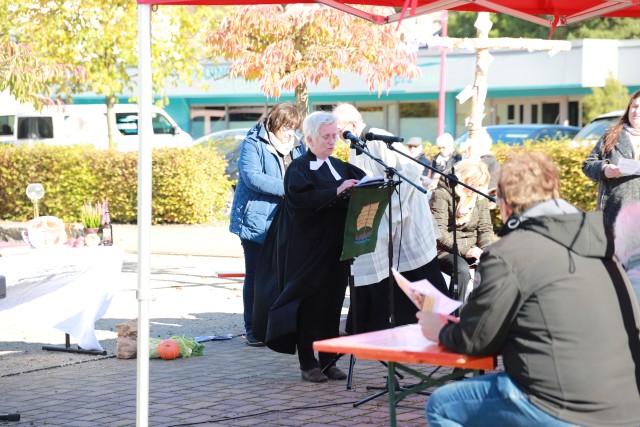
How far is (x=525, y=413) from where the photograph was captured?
393 cm

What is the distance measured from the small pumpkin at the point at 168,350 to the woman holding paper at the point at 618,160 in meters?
3.34

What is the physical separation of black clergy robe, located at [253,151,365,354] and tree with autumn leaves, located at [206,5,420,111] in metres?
7.19

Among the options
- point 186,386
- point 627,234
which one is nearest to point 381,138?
point 627,234

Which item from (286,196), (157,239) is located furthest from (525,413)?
(157,239)

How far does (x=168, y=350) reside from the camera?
8.12 meters

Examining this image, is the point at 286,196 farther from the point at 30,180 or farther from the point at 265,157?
the point at 30,180

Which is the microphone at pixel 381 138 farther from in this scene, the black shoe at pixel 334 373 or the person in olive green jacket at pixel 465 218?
the black shoe at pixel 334 373

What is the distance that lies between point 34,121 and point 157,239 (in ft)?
51.1

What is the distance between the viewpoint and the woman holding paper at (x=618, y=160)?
7.97 metres

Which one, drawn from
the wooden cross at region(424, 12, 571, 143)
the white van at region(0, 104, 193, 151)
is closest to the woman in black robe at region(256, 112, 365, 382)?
the wooden cross at region(424, 12, 571, 143)

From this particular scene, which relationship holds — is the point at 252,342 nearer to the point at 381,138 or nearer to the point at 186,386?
the point at 186,386

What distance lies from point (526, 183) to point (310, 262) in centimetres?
324

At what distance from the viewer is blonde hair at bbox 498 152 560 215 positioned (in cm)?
406

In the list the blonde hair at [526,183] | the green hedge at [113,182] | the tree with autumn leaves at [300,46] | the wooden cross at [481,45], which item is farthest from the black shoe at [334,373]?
the green hedge at [113,182]
